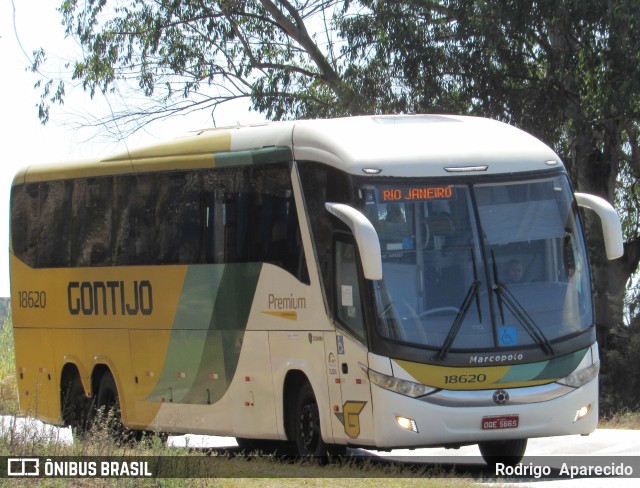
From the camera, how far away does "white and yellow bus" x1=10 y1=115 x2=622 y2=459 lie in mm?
12086

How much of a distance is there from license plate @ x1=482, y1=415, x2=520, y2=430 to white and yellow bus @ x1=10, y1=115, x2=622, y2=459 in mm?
14

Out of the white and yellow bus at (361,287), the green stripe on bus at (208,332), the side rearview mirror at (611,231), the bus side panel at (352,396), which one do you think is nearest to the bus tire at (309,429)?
the white and yellow bus at (361,287)

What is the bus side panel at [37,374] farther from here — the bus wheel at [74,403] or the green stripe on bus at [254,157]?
the green stripe on bus at [254,157]

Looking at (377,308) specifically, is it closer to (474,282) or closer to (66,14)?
(474,282)

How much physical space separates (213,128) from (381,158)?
430 centimetres

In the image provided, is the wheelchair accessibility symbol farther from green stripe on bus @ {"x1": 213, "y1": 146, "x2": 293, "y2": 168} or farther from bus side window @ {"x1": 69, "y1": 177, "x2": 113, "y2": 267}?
bus side window @ {"x1": 69, "y1": 177, "x2": 113, "y2": 267}

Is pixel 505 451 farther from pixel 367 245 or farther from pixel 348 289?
pixel 367 245

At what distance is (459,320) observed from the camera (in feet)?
39.8

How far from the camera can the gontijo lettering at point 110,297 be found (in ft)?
52.7

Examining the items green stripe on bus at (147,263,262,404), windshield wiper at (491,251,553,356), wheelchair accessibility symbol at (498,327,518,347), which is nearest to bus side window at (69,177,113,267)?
green stripe on bus at (147,263,262,404)

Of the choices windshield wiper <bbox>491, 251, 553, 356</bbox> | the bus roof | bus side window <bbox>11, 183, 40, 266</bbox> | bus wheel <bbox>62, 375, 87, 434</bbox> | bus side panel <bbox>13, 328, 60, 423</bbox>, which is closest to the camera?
windshield wiper <bbox>491, 251, 553, 356</bbox>

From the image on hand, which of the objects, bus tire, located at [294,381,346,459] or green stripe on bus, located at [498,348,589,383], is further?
bus tire, located at [294,381,346,459]

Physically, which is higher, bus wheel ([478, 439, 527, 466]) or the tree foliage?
the tree foliage

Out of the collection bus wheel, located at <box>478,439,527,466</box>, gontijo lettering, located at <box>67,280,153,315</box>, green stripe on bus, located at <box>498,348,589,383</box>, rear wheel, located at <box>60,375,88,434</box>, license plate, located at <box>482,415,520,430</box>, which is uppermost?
gontijo lettering, located at <box>67,280,153,315</box>
